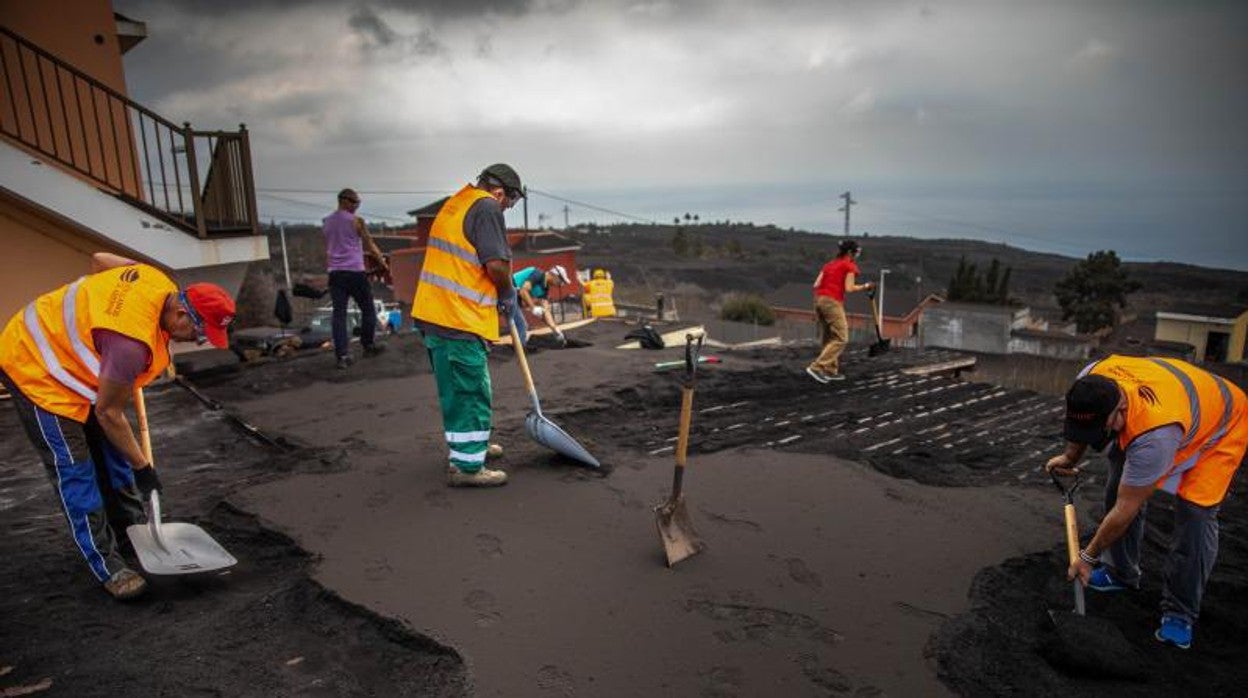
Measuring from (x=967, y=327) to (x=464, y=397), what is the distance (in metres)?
38.1

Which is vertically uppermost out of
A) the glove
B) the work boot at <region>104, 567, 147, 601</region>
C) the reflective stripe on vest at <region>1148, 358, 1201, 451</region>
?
the reflective stripe on vest at <region>1148, 358, 1201, 451</region>

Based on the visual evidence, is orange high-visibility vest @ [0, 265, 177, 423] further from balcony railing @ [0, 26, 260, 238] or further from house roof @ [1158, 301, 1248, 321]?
house roof @ [1158, 301, 1248, 321]

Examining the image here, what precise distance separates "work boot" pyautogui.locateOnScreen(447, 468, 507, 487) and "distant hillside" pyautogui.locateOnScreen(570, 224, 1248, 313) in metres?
40.0

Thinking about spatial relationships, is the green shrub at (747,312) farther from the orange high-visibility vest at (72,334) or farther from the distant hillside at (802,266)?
the orange high-visibility vest at (72,334)

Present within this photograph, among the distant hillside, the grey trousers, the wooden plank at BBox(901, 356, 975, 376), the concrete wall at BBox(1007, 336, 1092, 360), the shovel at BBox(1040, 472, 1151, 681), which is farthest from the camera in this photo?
the distant hillside

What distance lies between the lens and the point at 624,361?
319 inches

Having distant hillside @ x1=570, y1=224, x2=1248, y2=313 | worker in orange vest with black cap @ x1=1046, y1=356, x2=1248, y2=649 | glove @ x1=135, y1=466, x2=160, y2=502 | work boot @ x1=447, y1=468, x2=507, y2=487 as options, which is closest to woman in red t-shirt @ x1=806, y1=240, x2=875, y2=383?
worker in orange vest with black cap @ x1=1046, y1=356, x2=1248, y2=649

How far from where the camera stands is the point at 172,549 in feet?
9.82

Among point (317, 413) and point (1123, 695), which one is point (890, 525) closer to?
point (1123, 695)

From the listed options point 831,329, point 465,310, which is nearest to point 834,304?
point 831,329

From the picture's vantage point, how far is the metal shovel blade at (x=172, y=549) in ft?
9.51

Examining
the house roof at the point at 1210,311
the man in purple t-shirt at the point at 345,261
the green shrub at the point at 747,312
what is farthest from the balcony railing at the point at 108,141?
the green shrub at the point at 747,312

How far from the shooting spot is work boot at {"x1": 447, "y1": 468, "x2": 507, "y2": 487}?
12.7ft

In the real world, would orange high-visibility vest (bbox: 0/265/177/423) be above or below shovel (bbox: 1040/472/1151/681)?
above
